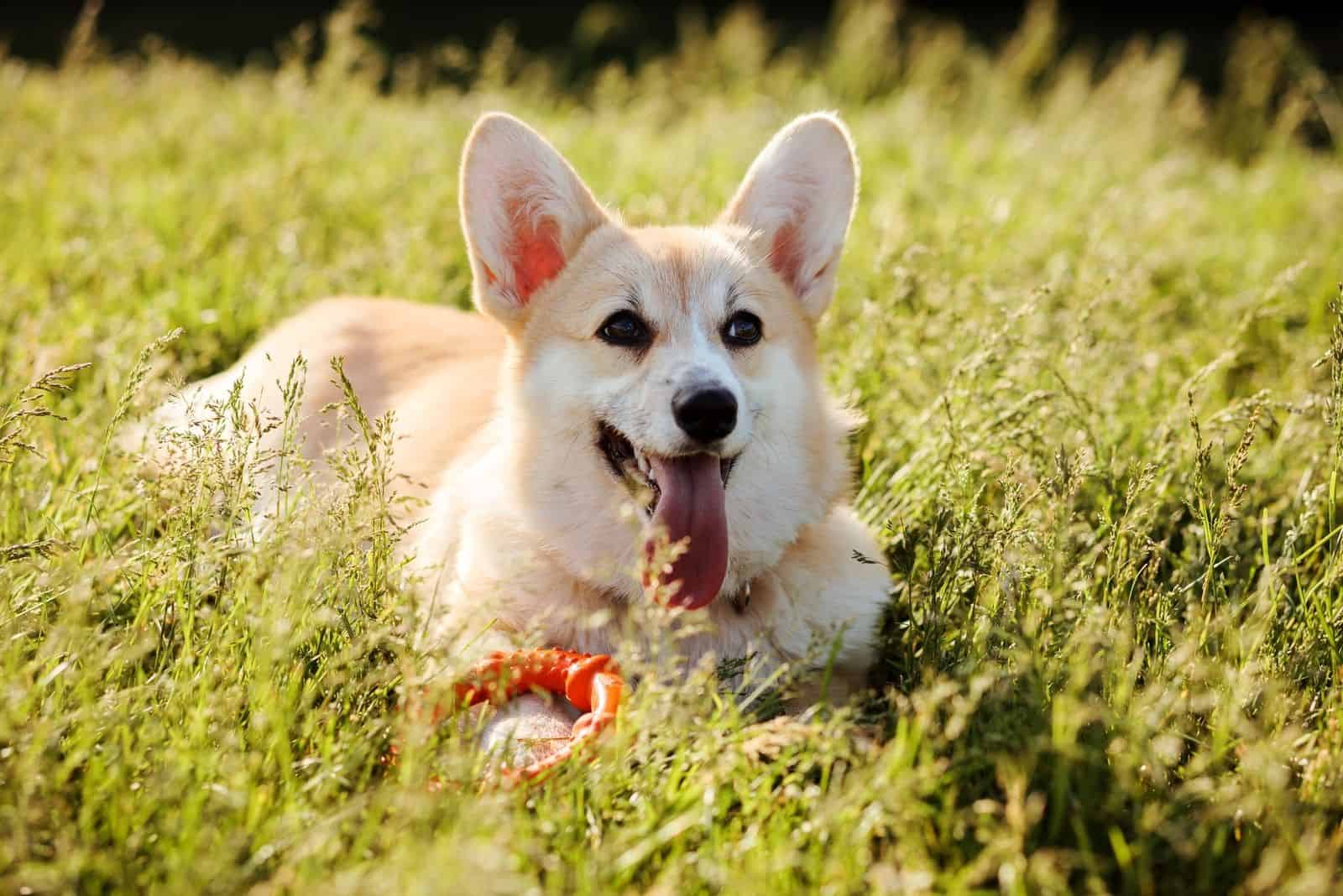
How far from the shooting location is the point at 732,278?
271cm

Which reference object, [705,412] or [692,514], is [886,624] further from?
[705,412]

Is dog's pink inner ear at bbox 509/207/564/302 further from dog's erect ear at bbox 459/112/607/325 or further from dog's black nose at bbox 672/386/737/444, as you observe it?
dog's black nose at bbox 672/386/737/444

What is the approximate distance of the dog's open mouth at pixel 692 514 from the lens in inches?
93.9

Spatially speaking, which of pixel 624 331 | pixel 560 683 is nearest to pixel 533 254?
pixel 624 331

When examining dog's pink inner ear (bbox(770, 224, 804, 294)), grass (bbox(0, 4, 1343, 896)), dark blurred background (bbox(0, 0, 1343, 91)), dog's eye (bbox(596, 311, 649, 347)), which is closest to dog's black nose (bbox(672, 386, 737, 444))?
dog's eye (bbox(596, 311, 649, 347))

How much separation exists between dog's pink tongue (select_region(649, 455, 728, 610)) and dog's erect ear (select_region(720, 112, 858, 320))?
726 millimetres

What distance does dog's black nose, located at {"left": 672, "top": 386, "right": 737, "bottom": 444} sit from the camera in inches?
91.5

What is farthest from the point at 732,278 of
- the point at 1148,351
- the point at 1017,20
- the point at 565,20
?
the point at 1017,20

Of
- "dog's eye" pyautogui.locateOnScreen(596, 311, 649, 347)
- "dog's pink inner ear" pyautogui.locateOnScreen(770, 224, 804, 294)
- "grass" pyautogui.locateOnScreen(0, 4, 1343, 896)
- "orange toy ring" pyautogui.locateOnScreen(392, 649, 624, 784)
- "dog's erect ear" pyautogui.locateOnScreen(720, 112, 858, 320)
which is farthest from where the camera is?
"dog's pink inner ear" pyautogui.locateOnScreen(770, 224, 804, 294)

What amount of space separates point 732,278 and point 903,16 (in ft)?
31.1

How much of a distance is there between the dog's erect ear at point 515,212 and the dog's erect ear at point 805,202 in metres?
0.41

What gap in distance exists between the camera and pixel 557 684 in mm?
2287

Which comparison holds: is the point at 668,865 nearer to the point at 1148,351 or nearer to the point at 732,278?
the point at 732,278

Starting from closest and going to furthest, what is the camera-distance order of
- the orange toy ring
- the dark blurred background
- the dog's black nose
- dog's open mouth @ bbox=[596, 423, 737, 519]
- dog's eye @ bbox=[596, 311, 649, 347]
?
1. the orange toy ring
2. the dog's black nose
3. dog's open mouth @ bbox=[596, 423, 737, 519]
4. dog's eye @ bbox=[596, 311, 649, 347]
5. the dark blurred background
